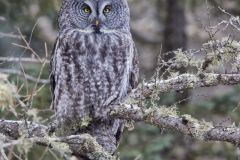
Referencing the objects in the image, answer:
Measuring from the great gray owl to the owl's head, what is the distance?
14mm

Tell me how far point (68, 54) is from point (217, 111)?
334 centimetres

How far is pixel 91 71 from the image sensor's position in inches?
206

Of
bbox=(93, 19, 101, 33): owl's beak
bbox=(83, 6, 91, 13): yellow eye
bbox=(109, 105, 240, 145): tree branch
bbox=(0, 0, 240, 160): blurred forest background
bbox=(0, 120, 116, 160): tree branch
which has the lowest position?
bbox=(0, 0, 240, 160): blurred forest background

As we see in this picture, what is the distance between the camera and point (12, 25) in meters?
7.42

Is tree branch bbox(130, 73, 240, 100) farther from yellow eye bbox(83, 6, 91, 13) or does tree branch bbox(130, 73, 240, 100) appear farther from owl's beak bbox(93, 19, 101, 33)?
yellow eye bbox(83, 6, 91, 13)

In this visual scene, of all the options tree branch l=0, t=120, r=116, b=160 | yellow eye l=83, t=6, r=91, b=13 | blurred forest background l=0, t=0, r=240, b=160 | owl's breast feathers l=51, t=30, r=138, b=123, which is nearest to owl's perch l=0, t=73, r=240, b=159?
tree branch l=0, t=120, r=116, b=160

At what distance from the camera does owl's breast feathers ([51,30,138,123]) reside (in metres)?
5.25

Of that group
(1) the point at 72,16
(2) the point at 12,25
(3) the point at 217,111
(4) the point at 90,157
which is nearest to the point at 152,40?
(3) the point at 217,111

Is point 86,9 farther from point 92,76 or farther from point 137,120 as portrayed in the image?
point 137,120

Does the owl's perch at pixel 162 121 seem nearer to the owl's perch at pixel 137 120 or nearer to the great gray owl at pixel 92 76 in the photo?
the owl's perch at pixel 137 120

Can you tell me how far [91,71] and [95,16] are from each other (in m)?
0.59

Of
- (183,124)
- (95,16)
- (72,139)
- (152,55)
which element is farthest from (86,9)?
(152,55)

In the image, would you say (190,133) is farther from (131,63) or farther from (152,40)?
(152,40)

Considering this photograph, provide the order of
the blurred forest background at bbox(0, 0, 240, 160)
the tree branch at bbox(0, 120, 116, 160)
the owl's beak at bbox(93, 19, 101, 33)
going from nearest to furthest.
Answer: the tree branch at bbox(0, 120, 116, 160) → the owl's beak at bbox(93, 19, 101, 33) → the blurred forest background at bbox(0, 0, 240, 160)
